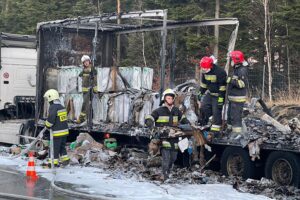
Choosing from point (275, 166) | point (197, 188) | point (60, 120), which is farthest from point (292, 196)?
point (60, 120)

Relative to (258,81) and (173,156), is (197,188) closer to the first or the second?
(173,156)

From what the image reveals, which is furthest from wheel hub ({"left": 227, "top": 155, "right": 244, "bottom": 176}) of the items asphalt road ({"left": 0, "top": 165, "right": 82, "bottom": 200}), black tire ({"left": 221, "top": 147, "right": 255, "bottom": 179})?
asphalt road ({"left": 0, "top": 165, "right": 82, "bottom": 200})

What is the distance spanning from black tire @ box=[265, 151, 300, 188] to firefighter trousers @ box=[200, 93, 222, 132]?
1.56 m

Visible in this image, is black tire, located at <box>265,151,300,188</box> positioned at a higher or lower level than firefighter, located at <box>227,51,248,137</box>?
lower

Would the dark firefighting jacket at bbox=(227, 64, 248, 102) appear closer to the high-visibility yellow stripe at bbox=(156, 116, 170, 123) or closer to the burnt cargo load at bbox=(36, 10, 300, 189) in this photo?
the burnt cargo load at bbox=(36, 10, 300, 189)

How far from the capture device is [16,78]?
18.4m

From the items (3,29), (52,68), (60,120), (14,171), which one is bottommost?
(14,171)

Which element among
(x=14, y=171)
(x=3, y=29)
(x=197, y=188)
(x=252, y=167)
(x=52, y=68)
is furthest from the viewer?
(x=3, y=29)

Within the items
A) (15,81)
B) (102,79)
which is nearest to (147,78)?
(102,79)

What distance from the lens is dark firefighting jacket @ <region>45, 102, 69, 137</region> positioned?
13.2 m

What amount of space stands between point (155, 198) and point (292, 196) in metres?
2.34

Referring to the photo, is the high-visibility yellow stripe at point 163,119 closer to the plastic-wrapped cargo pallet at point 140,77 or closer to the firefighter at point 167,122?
the firefighter at point 167,122

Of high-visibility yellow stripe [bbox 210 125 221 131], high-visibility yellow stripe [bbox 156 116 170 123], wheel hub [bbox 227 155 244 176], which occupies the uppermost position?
high-visibility yellow stripe [bbox 156 116 170 123]

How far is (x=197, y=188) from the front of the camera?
1048 cm
